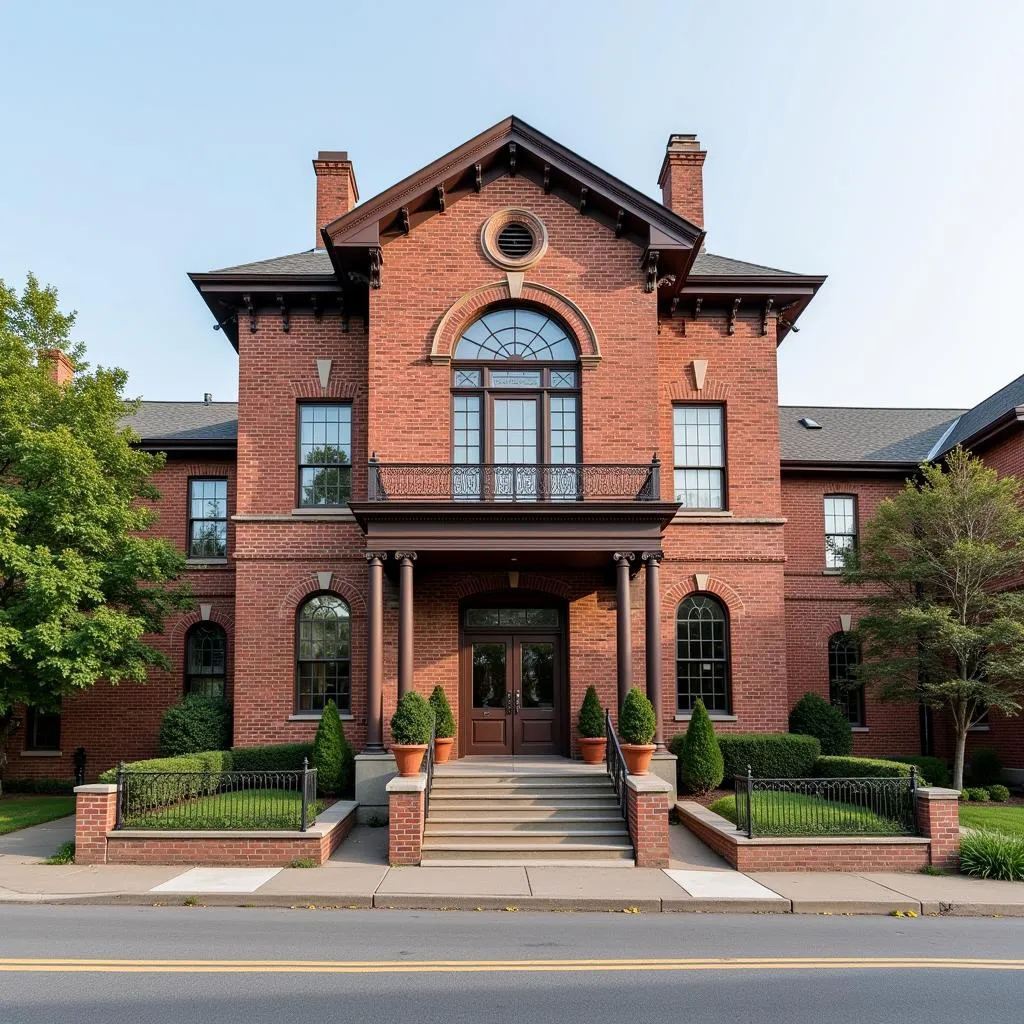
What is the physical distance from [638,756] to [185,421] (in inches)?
594

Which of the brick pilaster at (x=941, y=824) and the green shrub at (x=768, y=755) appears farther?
the green shrub at (x=768, y=755)

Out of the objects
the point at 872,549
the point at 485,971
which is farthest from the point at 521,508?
the point at 485,971

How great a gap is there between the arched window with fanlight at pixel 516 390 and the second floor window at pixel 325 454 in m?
2.41

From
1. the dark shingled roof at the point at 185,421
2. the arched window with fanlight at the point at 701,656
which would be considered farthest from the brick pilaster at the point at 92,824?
the arched window with fanlight at the point at 701,656

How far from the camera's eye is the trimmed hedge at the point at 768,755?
58.9ft

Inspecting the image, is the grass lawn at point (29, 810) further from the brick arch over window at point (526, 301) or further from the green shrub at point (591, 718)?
the brick arch over window at point (526, 301)

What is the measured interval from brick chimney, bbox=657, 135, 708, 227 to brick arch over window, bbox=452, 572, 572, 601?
875cm

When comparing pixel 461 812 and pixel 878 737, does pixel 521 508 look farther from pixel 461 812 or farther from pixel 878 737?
pixel 878 737

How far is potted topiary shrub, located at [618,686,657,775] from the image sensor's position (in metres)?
14.9

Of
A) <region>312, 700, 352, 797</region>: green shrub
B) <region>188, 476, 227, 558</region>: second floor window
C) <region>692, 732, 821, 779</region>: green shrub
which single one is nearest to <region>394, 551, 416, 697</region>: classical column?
<region>312, 700, 352, 797</region>: green shrub

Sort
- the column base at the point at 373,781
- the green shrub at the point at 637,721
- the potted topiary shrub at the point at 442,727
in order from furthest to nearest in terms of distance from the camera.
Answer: the potted topiary shrub at the point at 442,727
the column base at the point at 373,781
the green shrub at the point at 637,721

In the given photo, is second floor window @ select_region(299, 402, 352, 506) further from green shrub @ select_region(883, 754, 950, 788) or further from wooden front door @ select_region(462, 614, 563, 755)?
green shrub @ select_region(883, 754, 950, 788)

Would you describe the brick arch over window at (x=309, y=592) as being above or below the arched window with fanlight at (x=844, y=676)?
above

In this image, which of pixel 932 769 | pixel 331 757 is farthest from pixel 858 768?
pixel 331 757
